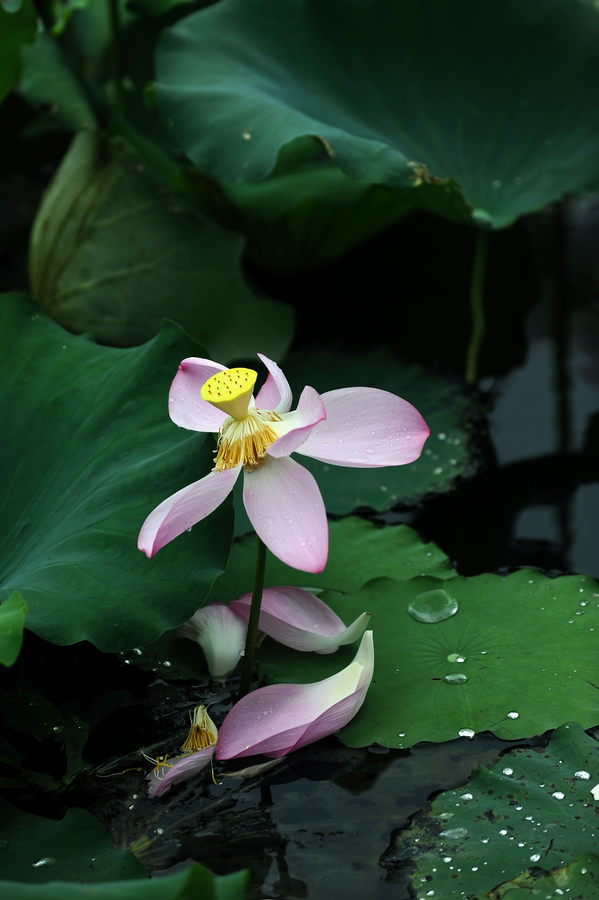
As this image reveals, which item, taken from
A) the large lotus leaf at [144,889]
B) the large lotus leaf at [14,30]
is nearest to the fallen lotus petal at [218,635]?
the large lotus leaf at [144,889]

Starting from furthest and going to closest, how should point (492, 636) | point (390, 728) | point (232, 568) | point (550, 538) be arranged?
1. point (550, 538)
2. point (232, 568)
3. point (492, 636)
4. point (390, 728)

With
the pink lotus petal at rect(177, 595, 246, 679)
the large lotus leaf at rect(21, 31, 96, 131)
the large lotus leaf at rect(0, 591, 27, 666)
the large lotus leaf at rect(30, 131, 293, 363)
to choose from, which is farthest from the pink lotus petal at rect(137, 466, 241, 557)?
the large lotus leaf at rect(21, 31, 96, 131)

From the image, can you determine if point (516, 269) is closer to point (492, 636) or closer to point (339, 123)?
point (339, 123)

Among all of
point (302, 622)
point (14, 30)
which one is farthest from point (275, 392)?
point (14, 30)

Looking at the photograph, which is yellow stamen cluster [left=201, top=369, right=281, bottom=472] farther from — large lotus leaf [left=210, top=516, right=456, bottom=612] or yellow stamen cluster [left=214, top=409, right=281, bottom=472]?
large lotus leaf [left=210, top=516, right=456, bottom=612]

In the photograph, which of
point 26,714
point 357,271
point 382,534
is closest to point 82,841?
point 26,714

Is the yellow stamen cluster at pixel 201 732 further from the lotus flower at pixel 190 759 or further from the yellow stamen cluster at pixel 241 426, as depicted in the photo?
the yellow stamen cluster at pixel 241 426
